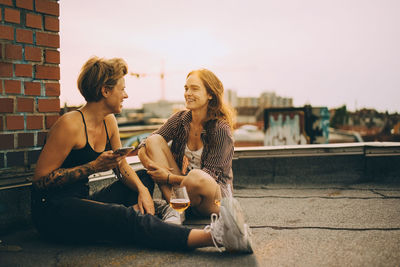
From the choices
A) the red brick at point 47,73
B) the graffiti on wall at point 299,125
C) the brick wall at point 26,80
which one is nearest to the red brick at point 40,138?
the brick wall at point 26,80

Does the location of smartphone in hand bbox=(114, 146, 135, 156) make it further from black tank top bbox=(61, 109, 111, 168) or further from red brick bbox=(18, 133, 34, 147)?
red brick bbox=(18, 133, 34, 147)

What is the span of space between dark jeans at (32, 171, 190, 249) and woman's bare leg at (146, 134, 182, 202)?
78cm

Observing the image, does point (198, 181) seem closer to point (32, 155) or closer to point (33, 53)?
point (32, 155)

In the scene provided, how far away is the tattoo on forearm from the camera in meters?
2.37

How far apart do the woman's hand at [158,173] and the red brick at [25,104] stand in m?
1.09

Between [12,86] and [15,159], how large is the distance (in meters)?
0.57

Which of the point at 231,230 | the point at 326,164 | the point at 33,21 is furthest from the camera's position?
the point at 326,164

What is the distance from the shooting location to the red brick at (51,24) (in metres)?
2.81

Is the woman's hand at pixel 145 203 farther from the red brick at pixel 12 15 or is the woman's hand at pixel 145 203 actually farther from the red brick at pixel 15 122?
the red brick at pixel 12 15

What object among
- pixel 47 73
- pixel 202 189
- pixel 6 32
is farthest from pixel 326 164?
pixel 6 32

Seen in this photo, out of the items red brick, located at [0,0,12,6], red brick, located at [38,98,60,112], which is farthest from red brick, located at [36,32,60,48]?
red brick, located at [38,98,60,112]

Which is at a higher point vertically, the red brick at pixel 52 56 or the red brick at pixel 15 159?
the red brick at pixel 52 56

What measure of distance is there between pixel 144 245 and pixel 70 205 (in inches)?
22.6

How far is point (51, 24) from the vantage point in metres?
2.84
